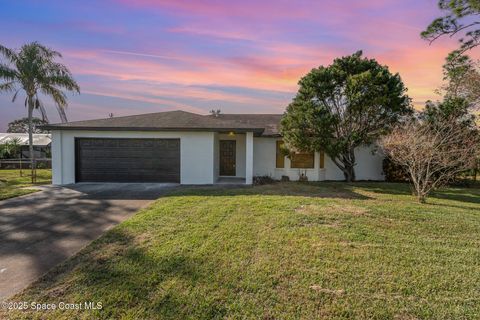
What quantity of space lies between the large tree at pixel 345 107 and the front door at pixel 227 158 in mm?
3923

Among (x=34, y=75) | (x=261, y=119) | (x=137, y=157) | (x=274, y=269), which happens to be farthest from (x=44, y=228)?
(x=34, y=75)

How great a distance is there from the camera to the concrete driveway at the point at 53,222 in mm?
4095

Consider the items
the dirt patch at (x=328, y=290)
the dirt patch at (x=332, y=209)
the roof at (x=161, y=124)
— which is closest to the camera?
the dirt patch at (x=328, y=290)

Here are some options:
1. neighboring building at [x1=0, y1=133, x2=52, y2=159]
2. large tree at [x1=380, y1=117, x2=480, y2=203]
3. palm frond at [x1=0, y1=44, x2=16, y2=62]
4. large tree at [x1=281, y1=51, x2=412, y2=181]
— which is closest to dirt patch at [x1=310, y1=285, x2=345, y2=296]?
large tree at [x1=380, y1=117, x2=480, y2=203]

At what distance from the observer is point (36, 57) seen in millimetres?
18594

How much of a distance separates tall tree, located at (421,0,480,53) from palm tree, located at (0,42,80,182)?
74.1 feet

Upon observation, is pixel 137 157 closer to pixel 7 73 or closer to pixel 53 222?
pixel 53 222

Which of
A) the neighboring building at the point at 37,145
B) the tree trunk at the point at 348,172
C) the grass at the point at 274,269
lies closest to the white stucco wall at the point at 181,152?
the grass at the point at 274,269

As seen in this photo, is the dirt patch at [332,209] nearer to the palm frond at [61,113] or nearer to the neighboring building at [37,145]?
the palm frond at [61,113]

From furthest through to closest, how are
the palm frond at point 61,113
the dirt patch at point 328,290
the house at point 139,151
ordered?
the palm frond at point 61,113 < the house at point 139,151 < the dirt patch at point 328,290

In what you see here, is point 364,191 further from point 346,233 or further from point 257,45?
point 257,45

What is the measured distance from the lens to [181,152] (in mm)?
12383

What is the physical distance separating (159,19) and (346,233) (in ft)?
32.3

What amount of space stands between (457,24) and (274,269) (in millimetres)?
14713
